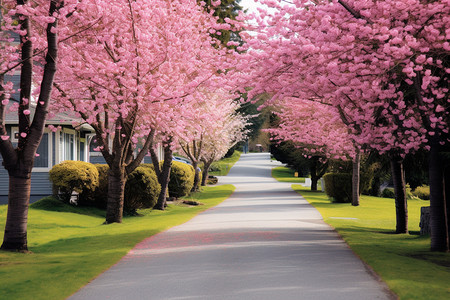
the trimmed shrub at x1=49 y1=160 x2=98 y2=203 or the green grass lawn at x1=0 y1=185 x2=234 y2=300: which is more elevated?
the trimmed shrub at x1=49 y1=160 x2=98 y2=203

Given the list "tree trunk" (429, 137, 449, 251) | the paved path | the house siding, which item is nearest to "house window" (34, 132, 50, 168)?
the house siding

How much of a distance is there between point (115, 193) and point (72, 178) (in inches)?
153

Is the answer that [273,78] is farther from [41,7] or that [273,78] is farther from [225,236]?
[41,7]

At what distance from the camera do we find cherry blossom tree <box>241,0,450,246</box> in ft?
35.0

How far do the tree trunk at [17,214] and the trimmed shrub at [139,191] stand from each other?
1102 centimetres

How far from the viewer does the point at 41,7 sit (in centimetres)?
1551

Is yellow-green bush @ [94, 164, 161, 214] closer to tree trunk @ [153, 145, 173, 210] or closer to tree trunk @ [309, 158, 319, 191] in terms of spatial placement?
tree trunk @ [153, 145, 173, 210]

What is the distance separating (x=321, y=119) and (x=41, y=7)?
17494mm

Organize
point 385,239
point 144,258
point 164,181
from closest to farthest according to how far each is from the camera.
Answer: point 144,258, point 385,239, point 164,181

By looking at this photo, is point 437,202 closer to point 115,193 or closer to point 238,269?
point 238,269

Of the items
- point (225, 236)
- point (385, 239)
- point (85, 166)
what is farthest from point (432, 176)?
point (85, 166)

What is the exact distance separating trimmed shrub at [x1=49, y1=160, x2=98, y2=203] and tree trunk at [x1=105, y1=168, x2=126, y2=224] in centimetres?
376

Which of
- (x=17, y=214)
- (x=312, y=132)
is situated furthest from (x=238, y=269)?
(x=312, y=132)

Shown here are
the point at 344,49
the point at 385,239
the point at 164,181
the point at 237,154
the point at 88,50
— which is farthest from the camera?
the point at 237,154
